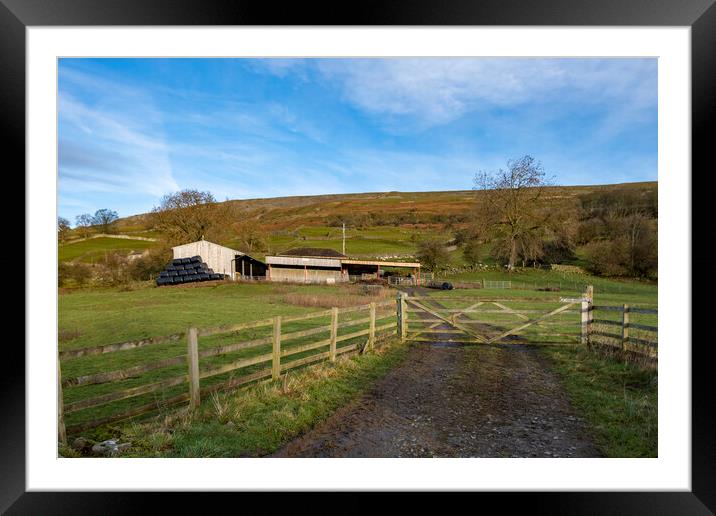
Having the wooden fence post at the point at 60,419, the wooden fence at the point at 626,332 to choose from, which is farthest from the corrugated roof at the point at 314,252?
the wooden fence at the point at 626,332

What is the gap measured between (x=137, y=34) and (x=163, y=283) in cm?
316

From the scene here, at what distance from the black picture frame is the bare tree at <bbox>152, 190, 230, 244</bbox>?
235 centimetres

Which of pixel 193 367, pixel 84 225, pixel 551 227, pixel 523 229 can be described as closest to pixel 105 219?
pixel 84 225

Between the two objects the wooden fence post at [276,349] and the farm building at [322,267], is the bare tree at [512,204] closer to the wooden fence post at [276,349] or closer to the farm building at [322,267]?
the farm building at [322,267]

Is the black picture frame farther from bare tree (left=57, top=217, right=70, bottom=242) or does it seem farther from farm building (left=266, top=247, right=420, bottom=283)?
farm building (left=266, top=247, right=420, bottom=283)

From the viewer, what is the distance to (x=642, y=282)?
4.23m

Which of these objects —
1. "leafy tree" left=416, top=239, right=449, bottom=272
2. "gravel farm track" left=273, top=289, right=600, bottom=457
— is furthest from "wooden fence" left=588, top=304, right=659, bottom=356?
"leafy tree" left=416, top=239, right=449, bottom=272

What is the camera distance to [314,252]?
4590 mm

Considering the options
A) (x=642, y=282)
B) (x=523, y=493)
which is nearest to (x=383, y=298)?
(x=523, y=493)

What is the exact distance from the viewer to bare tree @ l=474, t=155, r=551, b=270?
4.02 meters

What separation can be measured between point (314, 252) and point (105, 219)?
2.60m

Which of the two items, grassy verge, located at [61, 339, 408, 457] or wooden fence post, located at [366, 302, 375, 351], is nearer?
grassy verge, located at [61, 339, 408, 457]

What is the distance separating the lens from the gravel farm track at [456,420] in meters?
2.35

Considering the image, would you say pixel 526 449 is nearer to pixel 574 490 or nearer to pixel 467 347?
pixel 574 490
